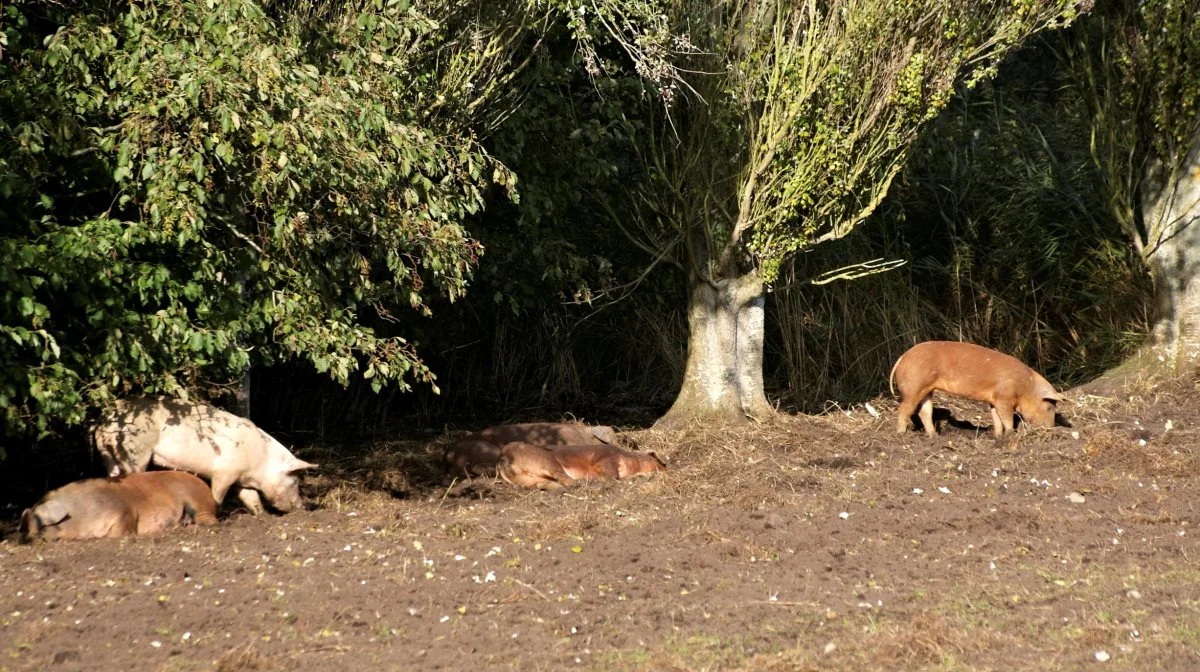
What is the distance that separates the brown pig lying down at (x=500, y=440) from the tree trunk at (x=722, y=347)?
2.71 ft

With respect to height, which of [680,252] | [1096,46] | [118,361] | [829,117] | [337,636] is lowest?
[337,636]

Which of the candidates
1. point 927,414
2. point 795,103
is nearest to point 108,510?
point 795,103

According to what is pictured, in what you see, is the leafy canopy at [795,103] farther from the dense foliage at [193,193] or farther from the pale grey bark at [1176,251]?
the dense foliage at [193,193]

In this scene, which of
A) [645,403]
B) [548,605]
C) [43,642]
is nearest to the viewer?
[43,642]

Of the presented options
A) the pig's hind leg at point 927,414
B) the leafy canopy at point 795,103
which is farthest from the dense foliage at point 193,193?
the pig's hind leg at point 927,414

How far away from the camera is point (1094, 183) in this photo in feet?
46.2

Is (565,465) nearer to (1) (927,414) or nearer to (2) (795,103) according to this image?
(1) (927,414)

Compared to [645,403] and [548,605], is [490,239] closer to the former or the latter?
[645,403]

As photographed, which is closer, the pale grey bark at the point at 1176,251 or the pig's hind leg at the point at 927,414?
the pig's hind leg at the point at 927,414

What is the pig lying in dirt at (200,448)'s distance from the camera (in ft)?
25.6

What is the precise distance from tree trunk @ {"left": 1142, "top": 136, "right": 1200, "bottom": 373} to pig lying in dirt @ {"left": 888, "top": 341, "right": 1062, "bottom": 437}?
85.3 inches

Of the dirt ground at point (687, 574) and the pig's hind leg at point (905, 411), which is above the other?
the pig's hind leg at point (905, 411)

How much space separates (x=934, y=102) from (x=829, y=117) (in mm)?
870

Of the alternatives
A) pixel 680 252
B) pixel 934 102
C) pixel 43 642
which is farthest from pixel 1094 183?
pixel 43 642
